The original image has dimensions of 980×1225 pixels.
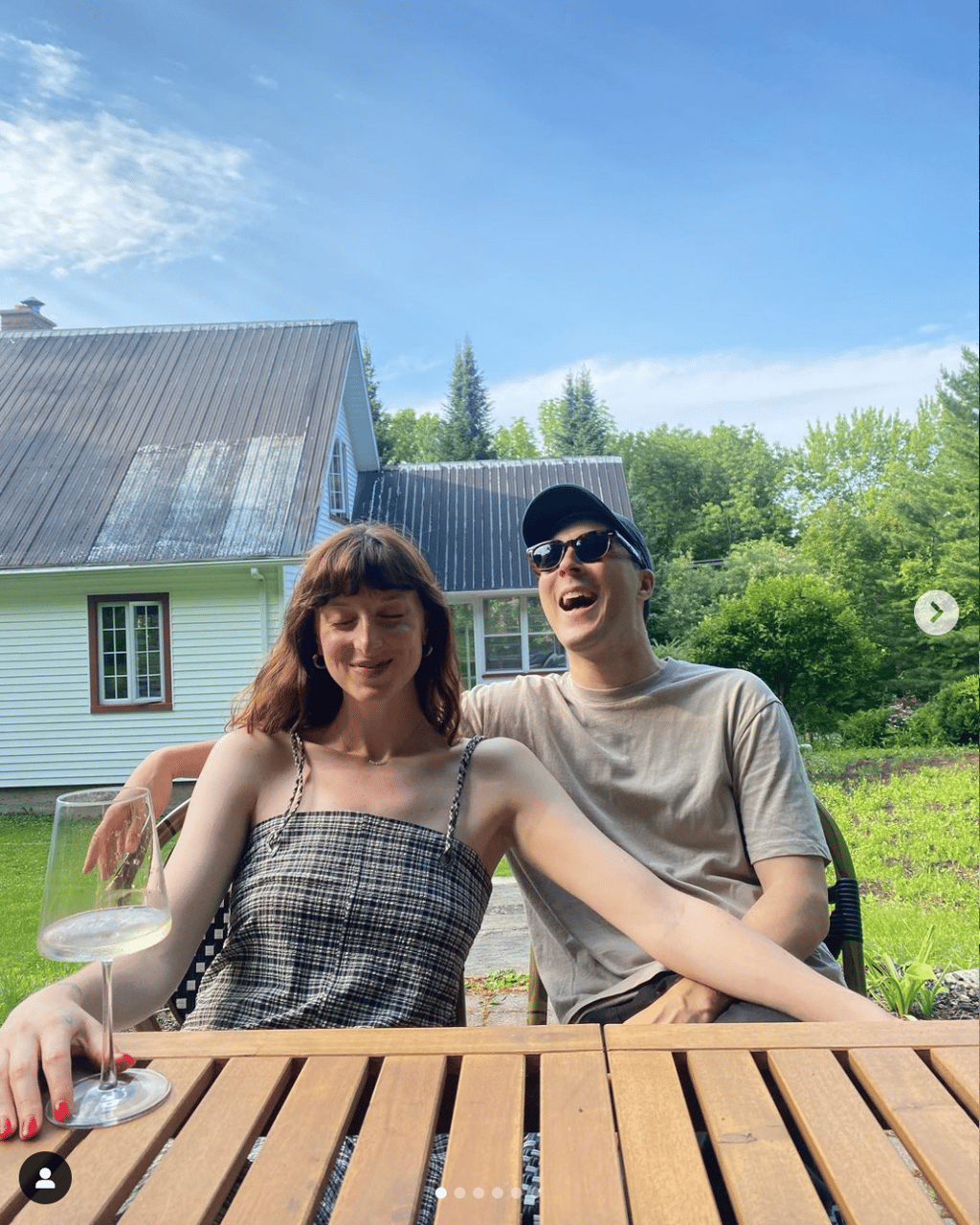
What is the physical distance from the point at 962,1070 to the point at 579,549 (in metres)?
0.70

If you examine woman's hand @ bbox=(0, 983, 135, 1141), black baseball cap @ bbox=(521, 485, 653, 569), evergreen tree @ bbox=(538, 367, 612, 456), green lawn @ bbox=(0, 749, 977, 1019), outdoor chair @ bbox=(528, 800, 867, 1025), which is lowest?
green lawn @ bbox=(0, 749, 977, 1019)

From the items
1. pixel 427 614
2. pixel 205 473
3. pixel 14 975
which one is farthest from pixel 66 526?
pixel 427 614

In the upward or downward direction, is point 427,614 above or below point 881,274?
below

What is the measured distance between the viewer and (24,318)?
744 centimetres

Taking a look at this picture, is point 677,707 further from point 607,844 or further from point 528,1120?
point 528,1120

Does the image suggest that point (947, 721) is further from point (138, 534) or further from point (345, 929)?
Answer: point (345, 929)

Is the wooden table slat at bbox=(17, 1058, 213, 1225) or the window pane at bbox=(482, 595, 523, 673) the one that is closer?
the wooden table slat at bbox=(17, 1058, 213, 1225)

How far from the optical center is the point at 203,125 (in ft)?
4.63

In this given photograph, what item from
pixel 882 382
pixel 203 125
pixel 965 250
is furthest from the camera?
pixel 203 125

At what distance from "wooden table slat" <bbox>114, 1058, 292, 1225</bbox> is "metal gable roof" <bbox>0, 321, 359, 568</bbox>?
5.39m

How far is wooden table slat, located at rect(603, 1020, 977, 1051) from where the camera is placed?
65 centimetres

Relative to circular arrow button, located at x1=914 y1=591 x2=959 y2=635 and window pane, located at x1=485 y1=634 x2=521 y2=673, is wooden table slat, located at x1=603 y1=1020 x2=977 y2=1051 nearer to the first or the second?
circular arrow button, located at x1=914 y1=591 x2=959 y2=635

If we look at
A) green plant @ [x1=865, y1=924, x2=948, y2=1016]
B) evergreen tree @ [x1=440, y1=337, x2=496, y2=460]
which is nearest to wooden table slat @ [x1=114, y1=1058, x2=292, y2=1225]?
green plant @ [x1=865, y1=924, x2=948, y2=1016]

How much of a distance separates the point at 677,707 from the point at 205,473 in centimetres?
565
